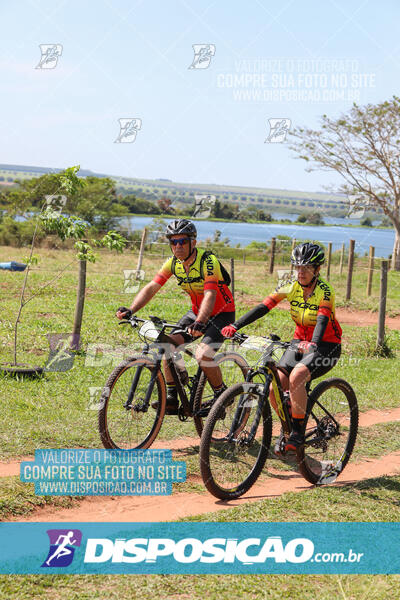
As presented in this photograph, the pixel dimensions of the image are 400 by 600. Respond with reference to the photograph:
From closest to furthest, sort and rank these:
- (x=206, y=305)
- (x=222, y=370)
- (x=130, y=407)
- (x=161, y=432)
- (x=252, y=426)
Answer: (x=252, y=426)
(x=130, y=407)
(x=206, y=305)
(x=222, y=370)
(x=161, y=432)

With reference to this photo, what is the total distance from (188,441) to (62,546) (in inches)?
110

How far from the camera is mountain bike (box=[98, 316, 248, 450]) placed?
18.9ft

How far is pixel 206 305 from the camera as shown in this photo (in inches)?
243

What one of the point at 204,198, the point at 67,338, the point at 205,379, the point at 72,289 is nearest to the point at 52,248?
the point at 72,289

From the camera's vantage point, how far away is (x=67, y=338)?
36.6ft

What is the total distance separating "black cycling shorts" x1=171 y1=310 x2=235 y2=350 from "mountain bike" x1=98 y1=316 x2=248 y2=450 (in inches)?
6.7

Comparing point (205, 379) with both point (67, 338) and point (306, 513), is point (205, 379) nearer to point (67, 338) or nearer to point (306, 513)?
point (306, 513)

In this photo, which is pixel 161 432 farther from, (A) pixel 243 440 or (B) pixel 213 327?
(A) pixel 243 440

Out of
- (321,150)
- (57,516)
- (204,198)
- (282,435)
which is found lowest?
(57,516)

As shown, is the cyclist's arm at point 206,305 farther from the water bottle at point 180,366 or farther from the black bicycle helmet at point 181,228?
the black bicycle helmet at point 181,228

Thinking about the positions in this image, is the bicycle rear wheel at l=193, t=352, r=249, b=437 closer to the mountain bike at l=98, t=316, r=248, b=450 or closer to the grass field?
the mountain bike at l=98, t=316, r=248, b=450

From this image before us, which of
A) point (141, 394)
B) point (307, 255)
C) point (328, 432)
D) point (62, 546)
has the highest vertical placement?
point (307, 255)

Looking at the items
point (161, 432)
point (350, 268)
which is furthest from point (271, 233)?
point (161, 432)

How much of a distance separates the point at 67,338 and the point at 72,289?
6.92 metres
